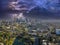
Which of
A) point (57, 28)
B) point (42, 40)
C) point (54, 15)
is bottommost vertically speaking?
point (42, 40)

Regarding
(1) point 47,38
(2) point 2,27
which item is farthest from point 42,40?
(2) point 2,27

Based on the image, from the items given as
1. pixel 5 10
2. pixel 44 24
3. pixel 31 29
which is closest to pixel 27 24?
pixel 31 29

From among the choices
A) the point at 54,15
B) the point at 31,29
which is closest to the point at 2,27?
the point at 31,29

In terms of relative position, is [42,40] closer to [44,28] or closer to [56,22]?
[44,28]

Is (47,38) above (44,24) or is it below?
below

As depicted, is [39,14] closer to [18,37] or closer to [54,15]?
[54,15]

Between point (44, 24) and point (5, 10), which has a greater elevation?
point (5, 10)

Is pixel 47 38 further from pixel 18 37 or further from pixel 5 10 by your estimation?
pixel 5 10
